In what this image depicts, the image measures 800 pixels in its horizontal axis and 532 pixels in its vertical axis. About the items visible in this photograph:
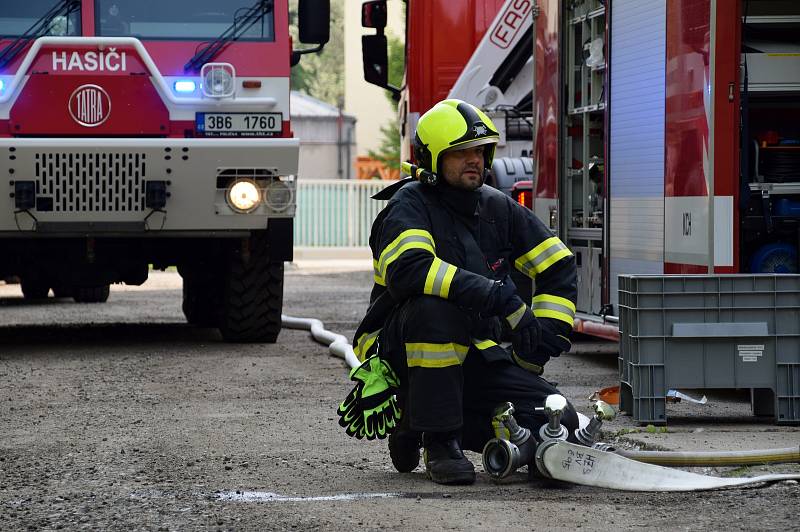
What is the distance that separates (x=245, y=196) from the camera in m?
10.8

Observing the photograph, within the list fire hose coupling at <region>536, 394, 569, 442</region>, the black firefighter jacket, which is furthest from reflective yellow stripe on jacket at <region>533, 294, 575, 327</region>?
fire hose coupling at <region>536, 394, 569, 442</region>

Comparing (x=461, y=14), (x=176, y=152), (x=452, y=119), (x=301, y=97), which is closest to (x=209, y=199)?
(x=176, y=152)

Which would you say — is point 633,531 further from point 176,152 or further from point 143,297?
point 143,297

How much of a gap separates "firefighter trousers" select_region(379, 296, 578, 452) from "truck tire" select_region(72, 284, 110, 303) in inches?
439

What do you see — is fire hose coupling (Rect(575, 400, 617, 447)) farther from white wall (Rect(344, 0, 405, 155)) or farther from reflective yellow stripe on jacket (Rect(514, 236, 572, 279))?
white wall (Rect(344, 0, 405, 155))

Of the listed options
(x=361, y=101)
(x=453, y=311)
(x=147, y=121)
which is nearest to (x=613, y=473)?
(x=453, y=311)

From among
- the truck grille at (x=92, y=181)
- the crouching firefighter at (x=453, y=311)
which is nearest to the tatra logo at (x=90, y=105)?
the truck grille at (x=92, y=181)

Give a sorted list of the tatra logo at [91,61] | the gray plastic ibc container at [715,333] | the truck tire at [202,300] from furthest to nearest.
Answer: the truck tire at [202,300]
the tatra logo at [91,61]
the gray plastic ibc container at [715,333]

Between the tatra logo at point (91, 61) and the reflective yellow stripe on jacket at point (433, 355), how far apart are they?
Answer: 18.3 ft

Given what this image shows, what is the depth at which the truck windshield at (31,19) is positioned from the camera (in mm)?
10711

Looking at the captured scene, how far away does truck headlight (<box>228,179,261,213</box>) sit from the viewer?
35.5 feet

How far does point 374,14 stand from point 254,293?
136 inches

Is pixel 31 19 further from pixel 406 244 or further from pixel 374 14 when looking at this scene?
pixel 406 244

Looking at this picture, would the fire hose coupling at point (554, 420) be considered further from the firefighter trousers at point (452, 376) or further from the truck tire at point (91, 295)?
the truck tire at point (91, 295)
